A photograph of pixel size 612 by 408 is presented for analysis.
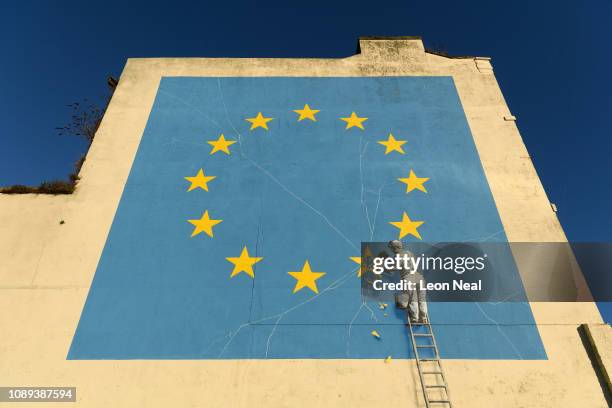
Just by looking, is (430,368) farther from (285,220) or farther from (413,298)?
(285,220)

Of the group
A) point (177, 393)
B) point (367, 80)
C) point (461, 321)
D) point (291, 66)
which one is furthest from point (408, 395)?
point (291, 66)

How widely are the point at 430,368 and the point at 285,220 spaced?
14.2 ft

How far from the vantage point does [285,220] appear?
8.23m

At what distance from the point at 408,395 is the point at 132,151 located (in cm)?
893

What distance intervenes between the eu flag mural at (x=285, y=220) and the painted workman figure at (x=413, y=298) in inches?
10.3

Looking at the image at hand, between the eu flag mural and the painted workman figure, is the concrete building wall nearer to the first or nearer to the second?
the eu flag mural

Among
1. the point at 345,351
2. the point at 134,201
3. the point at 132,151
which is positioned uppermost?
the point at 132,151

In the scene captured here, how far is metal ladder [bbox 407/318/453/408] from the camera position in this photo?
620 cm

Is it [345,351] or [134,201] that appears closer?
[345,351]

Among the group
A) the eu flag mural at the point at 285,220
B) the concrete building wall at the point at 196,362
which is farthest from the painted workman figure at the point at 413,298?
the concrete building wall at the point at 196,362

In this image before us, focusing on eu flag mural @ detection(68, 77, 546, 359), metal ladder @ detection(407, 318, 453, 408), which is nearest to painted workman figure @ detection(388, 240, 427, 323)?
metal ladder @ detection(407, 318, 453, 408)

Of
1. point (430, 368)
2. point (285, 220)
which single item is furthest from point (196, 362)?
point (430, 368)

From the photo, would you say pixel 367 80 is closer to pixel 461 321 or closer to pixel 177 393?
pixel 461 321

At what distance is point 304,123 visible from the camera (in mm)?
9961
